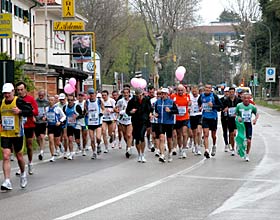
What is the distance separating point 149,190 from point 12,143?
9.00 ft

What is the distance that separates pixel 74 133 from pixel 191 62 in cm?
11420

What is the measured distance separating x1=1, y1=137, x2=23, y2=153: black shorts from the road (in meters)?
0.79

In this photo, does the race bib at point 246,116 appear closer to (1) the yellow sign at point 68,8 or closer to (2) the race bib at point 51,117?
(2) the race bib at point 51,117

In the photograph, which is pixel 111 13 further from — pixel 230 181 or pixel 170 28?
pixel 230 181

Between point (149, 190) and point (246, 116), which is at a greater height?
point (246, 116)

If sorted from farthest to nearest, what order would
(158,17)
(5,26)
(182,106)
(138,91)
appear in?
(158,17) → (5,26) → (182,106) → (138,91)

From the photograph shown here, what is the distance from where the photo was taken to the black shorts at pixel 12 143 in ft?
44.0

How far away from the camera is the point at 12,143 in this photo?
1357 centimetres

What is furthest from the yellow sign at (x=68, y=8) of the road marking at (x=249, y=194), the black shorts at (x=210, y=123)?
the road marking at (x=249, y=194)

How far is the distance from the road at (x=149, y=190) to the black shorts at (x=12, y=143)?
0.79 meters

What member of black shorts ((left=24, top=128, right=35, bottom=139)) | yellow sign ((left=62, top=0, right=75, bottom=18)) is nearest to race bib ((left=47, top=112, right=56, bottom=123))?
black shorts ((left=24, top=128, right=35, bottom=139))

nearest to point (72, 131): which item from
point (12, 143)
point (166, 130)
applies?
point (166, 130)

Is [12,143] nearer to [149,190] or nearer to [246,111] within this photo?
[149,190]

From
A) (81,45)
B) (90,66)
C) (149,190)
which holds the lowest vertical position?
(149,190)
